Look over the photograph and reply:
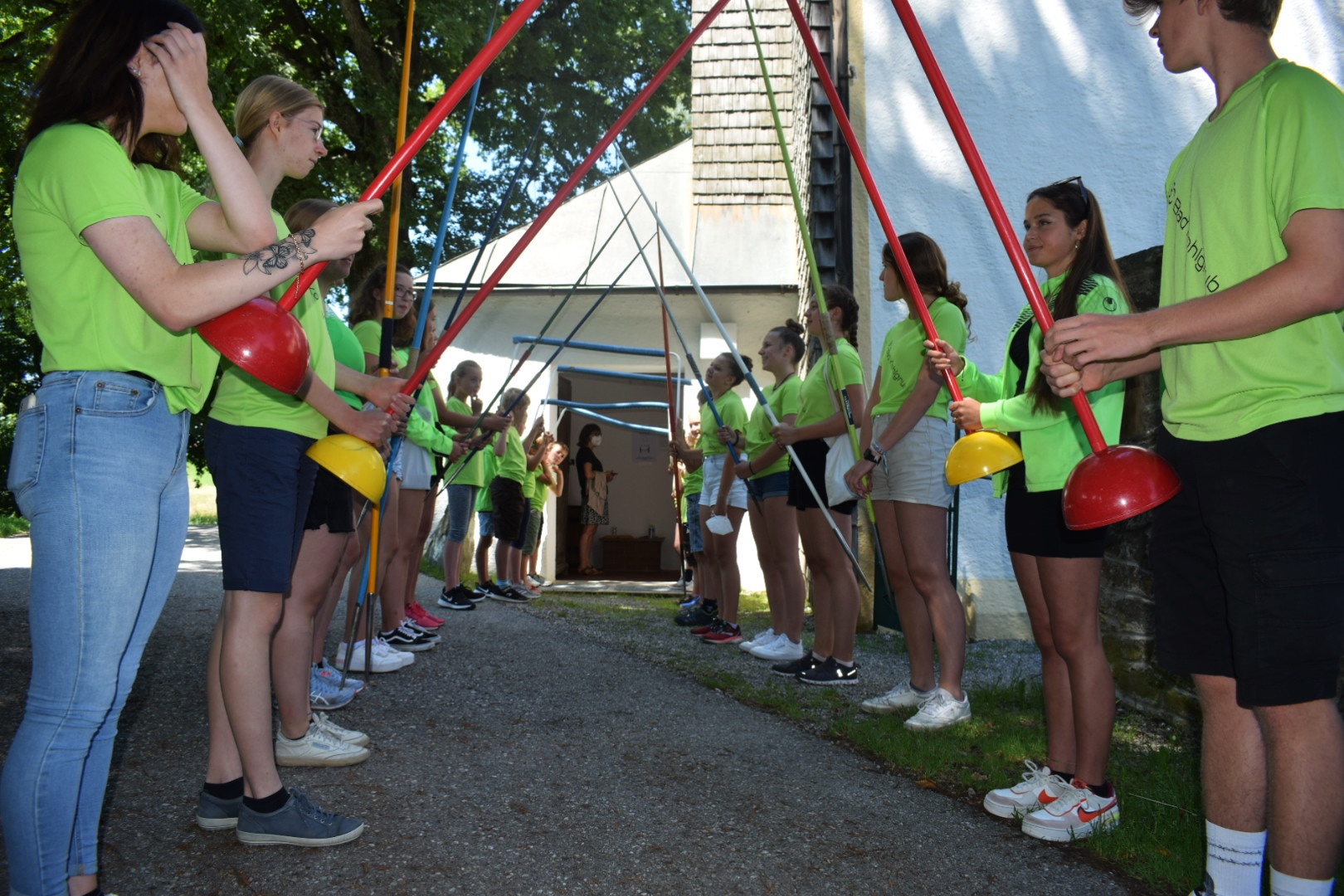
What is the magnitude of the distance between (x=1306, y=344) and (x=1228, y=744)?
73cm

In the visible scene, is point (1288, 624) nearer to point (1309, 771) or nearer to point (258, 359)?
point (1309, 771)

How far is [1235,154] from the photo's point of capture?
1.80 metres

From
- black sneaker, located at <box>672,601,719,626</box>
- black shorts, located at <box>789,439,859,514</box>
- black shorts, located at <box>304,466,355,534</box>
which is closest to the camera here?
black shorts, located at <box>304,466,355,534</box>

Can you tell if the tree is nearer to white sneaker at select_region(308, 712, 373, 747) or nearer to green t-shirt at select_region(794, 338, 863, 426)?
green t-shirt at select_region(794, 338, 863, 426)

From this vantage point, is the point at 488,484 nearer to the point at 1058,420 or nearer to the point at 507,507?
the point at 507,507

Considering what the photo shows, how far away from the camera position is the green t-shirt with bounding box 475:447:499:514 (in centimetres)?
885

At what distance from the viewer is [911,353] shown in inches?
161

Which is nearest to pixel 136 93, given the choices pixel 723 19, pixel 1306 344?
pixel 1306 344

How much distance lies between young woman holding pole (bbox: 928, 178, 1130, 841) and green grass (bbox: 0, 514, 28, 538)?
18.0 metres

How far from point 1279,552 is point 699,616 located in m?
5.85

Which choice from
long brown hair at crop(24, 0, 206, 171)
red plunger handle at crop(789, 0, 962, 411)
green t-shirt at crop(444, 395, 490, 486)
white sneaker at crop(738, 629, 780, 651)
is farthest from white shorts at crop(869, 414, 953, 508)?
green t-shirt at crop(444, 395, 490, 486)

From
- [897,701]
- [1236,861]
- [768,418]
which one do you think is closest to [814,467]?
[768,418]

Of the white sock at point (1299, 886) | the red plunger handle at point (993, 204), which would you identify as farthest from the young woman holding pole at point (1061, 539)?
the white sock at point (1299, 886)

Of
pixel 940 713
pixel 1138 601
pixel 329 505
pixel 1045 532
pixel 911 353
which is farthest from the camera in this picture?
pixel 1138 601
